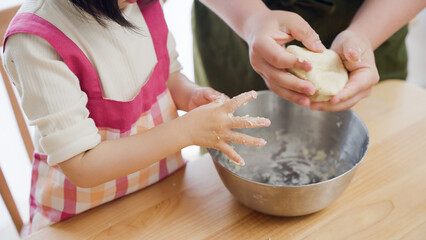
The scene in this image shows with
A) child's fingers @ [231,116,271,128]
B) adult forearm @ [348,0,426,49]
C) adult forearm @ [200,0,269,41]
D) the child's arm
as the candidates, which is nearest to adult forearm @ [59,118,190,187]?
the child's arm

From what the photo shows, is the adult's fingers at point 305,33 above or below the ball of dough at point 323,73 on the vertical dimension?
above

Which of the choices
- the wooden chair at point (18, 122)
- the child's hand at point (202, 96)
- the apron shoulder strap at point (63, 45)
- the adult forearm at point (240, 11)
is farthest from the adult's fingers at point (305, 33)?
the wooden chair at point (18, 122)

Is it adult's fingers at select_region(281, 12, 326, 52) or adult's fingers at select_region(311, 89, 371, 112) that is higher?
adult's fingers at select_region(281, 12, 326, 52)

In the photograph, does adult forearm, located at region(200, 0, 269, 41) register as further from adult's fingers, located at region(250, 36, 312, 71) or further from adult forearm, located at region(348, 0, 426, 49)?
adult forearm, located at region(348, 0, 426, 49)

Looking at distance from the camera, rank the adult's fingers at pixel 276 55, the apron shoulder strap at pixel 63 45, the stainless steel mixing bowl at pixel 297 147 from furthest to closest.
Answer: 1. the stainless steel mixing bowl at pixel 297 147
2. the adult's fingers at pixel 276 55
3. the apron shoulder strap at pixel 63 45

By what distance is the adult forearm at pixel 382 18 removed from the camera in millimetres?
845

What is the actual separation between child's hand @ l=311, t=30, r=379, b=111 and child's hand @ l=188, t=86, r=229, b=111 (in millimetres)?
212

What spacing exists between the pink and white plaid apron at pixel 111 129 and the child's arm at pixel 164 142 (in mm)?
86

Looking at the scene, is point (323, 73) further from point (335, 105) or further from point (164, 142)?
point (164, 142)

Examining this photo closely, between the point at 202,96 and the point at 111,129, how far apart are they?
21 centimetres

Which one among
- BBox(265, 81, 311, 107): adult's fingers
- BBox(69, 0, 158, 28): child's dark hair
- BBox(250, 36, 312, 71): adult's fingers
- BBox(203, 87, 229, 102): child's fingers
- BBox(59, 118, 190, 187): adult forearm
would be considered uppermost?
BBox(69, 0, 158, 28): child's dark hair

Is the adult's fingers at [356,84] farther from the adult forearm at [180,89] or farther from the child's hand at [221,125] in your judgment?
the adult forearm at [180,89]

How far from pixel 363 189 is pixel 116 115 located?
542 mm

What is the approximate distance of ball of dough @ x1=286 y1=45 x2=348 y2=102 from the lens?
711mm
